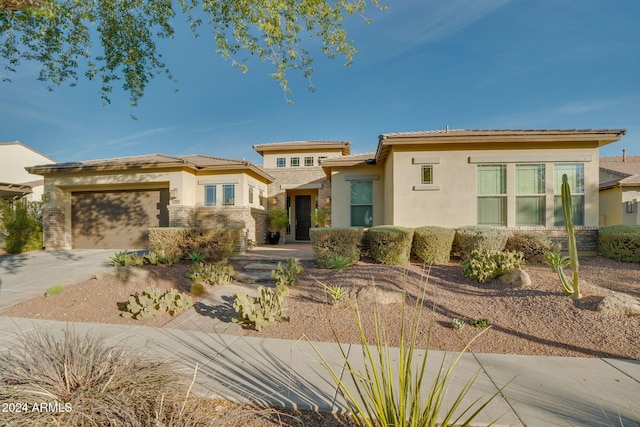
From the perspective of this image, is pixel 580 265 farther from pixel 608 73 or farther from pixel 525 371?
pixel 608 73

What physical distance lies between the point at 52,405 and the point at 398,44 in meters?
11.0

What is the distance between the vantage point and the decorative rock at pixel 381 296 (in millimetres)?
5043

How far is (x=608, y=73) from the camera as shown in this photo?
29.5 feet

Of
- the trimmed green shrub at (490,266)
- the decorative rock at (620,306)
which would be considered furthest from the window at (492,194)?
the decorative rock at (620,306)

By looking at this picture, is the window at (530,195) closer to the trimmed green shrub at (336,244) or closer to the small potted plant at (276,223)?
the trimmed green shrub at (336,244)

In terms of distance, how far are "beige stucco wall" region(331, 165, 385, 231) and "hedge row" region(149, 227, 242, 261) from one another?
4.05 meters

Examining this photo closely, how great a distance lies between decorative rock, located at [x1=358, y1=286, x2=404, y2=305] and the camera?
504 cm

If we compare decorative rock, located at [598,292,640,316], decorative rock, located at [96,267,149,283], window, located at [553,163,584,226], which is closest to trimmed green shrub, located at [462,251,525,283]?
decorative rock, located at [598,292,640,316]

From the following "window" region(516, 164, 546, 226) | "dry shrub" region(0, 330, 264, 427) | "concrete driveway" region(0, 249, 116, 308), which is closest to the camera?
"dry shrub" region(0, 330, 264, 427)

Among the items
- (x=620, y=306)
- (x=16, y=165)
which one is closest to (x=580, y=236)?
(x=620, y=306)

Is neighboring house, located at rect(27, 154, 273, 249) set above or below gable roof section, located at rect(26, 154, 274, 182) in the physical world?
below

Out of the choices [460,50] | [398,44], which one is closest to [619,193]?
[460,50]

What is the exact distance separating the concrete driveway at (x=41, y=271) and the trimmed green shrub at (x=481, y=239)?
10.0 meters

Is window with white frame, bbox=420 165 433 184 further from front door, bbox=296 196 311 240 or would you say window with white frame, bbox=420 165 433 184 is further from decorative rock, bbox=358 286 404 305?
front door, bbox=296 196 311 240
